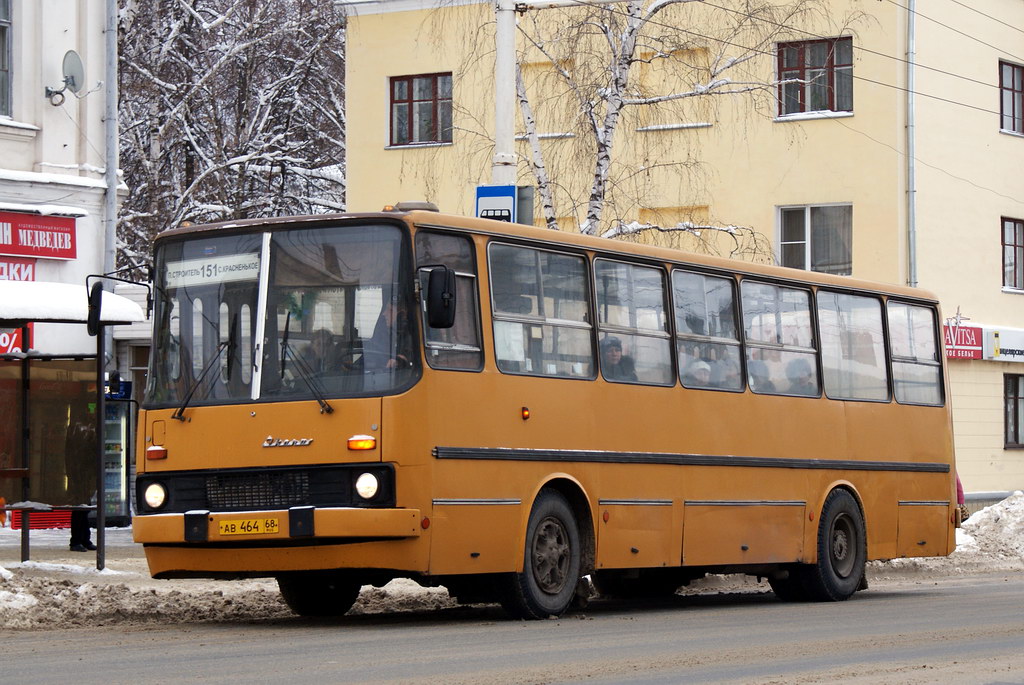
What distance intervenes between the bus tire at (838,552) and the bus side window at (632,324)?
9.71 ft

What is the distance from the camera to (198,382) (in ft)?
43.6

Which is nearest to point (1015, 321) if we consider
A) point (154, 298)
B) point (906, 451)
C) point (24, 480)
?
point (906, 451)

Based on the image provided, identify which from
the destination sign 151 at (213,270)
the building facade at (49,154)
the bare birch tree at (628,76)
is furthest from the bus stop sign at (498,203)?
the building facade at (49,154)

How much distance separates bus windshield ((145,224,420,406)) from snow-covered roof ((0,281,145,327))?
4.33 m

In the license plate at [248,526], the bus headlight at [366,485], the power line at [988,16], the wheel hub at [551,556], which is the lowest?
the wheel hub at [551,556]

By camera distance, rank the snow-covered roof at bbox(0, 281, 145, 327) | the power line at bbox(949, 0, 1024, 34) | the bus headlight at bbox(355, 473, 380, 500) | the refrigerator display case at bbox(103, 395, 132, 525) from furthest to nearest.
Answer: the power line at bbox(949, 0, 1024, 34)
the refrigerator display case at bbox(103, 395, 132, 525)
the snow-covered roof at bbox(0, 281, 145, 327)
the bus headlight at bbox(355, 473, 380, 500)

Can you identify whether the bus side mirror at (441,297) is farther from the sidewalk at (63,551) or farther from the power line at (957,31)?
the power line at (957,31)

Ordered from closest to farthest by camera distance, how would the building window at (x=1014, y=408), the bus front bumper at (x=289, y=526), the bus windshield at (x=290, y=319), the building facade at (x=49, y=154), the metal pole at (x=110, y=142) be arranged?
the bus front bumper at (x=289, y=526), the bus windshield at (x=290, y=319), the building facade at (x=49, y=154), the metal pole at (x=110, y=142), the building window at (x=1014, y=408)

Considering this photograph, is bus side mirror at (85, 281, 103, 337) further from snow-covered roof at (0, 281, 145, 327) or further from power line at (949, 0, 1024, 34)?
power line at (949, 0, 1024, 34)

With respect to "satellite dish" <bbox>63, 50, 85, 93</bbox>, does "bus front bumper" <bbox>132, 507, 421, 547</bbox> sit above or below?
below

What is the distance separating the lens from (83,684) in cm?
935

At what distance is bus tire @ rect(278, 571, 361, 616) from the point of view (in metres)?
14.5

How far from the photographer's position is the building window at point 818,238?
34.0m

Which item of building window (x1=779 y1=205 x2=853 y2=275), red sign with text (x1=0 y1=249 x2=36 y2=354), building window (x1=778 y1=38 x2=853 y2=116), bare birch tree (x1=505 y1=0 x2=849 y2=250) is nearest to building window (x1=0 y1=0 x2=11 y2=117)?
red sign with text (x1=0 y1=249 x2=36 y2=354)
